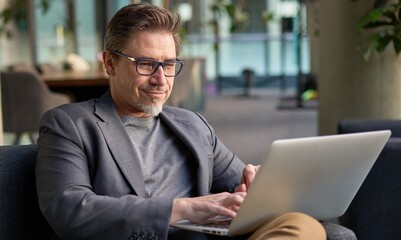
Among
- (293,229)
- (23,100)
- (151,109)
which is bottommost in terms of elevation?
(23,100)

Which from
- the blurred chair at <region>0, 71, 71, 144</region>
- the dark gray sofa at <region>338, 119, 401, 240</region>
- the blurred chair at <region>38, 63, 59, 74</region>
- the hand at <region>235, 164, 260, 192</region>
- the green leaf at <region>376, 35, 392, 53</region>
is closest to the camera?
the hand at <region>235, 164, 260, 192</region>

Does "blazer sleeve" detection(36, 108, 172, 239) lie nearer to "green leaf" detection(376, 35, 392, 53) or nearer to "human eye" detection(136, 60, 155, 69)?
"human eye" detection(136, 60, 155, 69)

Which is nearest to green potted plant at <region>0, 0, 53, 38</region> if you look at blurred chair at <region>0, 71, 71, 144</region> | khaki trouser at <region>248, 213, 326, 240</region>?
blurred chair at <region>0, 71, 71, 144</region>

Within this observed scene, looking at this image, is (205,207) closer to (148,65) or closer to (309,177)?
(309,177)

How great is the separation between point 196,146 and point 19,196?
56 centimetres

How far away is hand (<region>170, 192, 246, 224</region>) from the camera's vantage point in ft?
6.86

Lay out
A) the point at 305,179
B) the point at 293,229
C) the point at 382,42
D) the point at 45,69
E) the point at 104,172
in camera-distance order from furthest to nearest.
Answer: the point at 45,69 < the point at 382,42 < the point at 104,172 < the point at 305,179 < the point at 293,229

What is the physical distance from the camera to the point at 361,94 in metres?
4.92

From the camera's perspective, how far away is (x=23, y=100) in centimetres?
716

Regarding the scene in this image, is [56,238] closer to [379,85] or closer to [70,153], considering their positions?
[70,153]

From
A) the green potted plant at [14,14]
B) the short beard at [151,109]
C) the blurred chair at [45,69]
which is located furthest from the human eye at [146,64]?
the green potted plant at [14,14]

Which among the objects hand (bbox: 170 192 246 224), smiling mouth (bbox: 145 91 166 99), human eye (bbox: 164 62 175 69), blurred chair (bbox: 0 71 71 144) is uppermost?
human eye (bbox: 164 62 175 69)

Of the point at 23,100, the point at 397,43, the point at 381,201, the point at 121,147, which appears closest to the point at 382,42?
the point at 397,43

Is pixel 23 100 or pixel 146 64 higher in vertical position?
pixel 146 64
